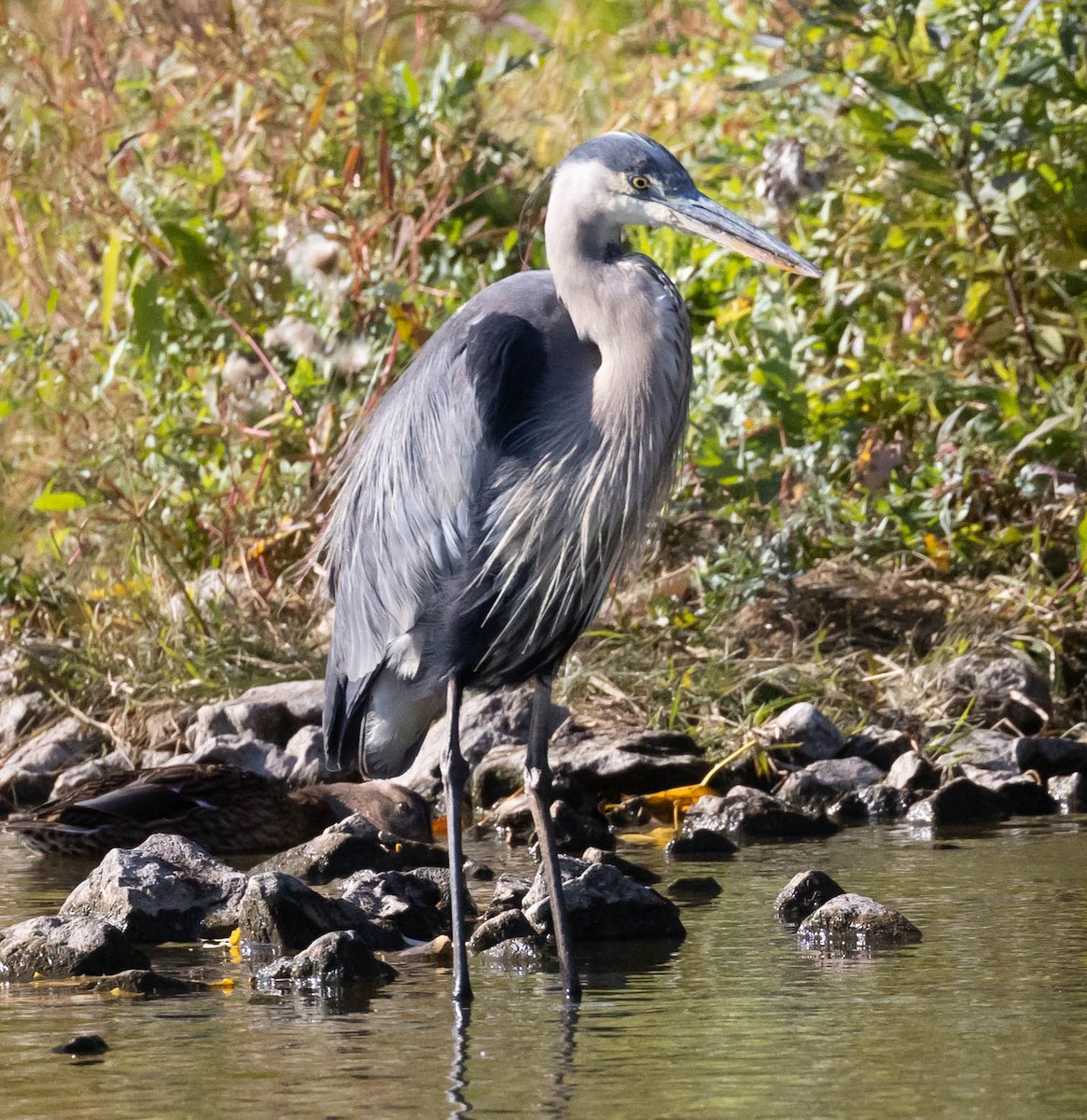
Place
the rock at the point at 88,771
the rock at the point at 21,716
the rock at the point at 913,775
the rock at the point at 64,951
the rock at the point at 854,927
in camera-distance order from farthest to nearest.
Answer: the rock at the point at 21,716 → the rock at the point at 88,771 → the rock at the point at 913,775 → the rock at the point at 854,927 → the rock at the point at 64,951

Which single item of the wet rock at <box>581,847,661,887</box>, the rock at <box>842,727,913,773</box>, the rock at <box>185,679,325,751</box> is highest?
the rock at <box>185,679,325,751</box>

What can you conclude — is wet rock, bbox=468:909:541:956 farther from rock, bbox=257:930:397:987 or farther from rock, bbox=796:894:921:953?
rock, bbox=796:894:921:953

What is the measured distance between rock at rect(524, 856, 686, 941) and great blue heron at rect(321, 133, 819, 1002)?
0.56 ft

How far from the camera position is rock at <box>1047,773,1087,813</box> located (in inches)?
227

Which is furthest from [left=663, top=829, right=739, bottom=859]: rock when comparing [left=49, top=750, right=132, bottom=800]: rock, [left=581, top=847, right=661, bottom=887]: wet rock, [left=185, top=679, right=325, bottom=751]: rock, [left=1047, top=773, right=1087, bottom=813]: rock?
[left=49, top=750, right=132, bottom=800]: rock

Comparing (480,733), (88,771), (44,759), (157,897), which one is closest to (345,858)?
(157,897)

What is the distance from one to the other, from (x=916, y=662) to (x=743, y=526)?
904 millimetres

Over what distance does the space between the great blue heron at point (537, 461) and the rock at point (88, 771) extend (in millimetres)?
1721

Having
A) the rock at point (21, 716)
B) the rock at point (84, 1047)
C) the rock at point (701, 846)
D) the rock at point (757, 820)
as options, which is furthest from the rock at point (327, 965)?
the rock at point (21, 716)

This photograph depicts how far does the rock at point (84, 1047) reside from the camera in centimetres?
321

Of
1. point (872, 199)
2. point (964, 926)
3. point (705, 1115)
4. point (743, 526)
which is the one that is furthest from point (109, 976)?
point (872, 199)

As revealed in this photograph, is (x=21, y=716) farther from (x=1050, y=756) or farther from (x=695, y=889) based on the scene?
(x=1050, y=756)

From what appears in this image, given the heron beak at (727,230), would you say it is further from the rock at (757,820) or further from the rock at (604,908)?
the rock at (757,820)

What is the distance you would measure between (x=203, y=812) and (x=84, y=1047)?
2420 mm
